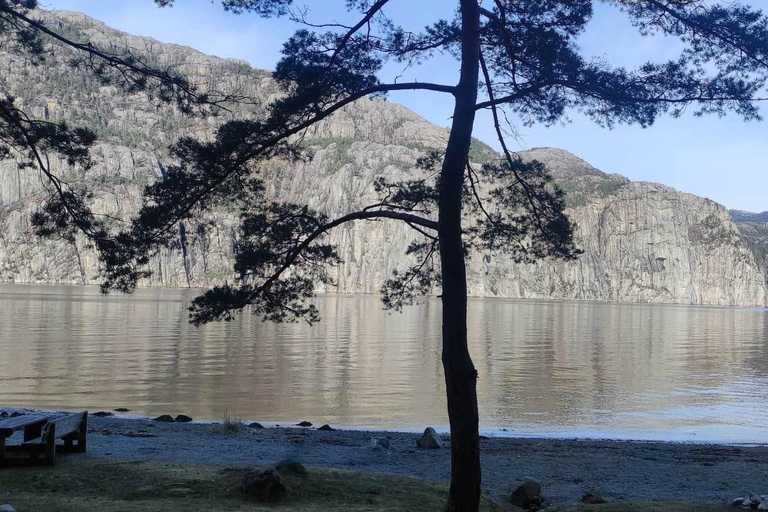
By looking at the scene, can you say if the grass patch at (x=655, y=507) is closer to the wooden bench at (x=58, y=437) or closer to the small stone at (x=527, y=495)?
the small stone at (x=527, y=495)

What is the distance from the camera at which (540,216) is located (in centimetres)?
1023

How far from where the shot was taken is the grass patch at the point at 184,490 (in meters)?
7.03

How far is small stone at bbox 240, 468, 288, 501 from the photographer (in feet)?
24.3

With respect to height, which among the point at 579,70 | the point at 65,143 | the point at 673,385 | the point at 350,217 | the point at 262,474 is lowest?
the point at 673,385

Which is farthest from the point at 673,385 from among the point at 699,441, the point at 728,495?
the point at 728,495

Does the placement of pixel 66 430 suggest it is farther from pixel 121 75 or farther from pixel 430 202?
pixel 430 202

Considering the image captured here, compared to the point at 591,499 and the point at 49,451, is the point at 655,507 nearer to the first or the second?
the point at 591,499

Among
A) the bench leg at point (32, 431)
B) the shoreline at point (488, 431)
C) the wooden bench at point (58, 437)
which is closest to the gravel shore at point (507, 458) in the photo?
the wooden bench at point (58, 437)

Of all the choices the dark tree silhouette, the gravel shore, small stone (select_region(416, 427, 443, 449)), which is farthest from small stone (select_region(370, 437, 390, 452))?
the dark tree silhouette

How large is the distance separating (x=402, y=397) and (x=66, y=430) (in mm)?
15842

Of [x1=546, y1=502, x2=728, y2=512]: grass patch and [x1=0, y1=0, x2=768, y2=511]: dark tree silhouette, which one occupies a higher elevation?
[x1=0, y1=0, x2=768, y2=511]: dark tree silhouette

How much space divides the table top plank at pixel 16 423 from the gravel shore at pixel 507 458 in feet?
3.31

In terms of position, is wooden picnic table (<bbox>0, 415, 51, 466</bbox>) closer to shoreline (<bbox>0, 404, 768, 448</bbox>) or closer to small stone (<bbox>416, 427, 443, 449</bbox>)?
small stone (<bbox>416, 427, 443, 449</bbox>)

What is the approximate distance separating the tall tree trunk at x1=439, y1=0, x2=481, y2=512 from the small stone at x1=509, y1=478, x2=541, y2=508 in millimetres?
2035
